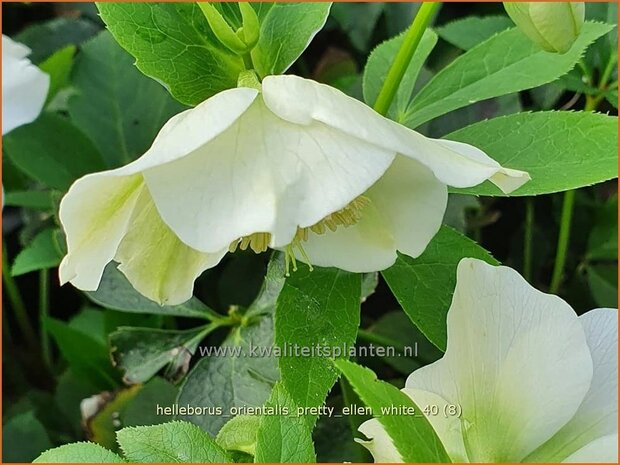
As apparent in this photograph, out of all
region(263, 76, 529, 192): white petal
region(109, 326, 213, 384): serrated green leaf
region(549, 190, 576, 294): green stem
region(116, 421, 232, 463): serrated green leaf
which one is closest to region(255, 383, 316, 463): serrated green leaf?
region(116, 421, 232, 463): serrated green leaf

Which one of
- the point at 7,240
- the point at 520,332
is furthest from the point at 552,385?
the point at 7,240

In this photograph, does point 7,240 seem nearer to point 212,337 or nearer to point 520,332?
point 212,337

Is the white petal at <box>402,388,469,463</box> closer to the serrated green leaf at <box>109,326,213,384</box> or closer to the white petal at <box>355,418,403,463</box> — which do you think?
the white petal at <box>355,418,403,463</box>

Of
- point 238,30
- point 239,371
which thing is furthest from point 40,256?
point 238,30

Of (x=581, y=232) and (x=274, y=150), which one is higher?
(x=274, y=150)

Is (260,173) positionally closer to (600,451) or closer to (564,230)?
(600,451)

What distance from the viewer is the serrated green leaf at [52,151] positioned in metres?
0.79

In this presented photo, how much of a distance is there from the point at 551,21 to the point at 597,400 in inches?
8.1

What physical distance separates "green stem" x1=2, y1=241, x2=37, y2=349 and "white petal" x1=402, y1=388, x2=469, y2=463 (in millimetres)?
492

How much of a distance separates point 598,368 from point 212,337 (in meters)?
0.36

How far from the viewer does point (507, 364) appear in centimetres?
48

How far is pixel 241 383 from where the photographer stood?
0.62 metres

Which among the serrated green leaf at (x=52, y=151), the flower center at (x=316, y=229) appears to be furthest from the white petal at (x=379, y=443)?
the serrated green leaf at (x=52, y=151)

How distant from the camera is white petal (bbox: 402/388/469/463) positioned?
0.48 m
